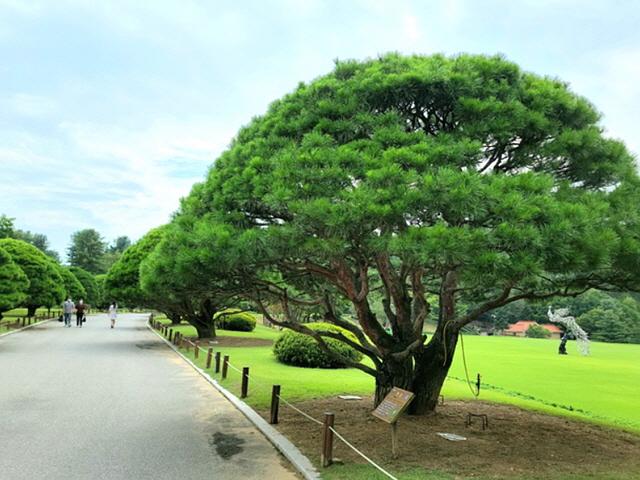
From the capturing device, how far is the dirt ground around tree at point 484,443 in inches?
262

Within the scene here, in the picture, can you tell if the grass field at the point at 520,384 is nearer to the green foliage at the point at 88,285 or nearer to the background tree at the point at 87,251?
the green foliage at the point at 88,285

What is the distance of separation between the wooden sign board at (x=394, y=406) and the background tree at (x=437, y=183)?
1.58m

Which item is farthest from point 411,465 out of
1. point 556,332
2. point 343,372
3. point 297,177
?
point 556,332

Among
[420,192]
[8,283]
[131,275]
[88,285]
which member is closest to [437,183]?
[420,192]

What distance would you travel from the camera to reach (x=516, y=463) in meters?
6.82

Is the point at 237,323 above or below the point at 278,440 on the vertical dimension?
above

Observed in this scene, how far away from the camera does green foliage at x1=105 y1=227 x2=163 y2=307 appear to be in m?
27.0

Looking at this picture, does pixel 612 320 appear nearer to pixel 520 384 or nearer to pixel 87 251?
pixel 520 384

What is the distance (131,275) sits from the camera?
27.4m

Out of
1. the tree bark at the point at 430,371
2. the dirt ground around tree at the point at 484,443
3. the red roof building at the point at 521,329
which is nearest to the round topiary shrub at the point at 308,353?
the dirt ground around tree at the point at 484,443

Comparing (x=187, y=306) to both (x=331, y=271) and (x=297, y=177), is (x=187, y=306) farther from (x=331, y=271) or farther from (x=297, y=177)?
(x=297, y=177)

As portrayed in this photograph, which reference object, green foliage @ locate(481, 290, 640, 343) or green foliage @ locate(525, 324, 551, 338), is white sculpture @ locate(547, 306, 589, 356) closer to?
green foliage @ locate(481, 290, 640, 343)

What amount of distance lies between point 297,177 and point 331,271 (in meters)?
2.76

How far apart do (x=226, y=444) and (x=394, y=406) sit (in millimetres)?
2713
